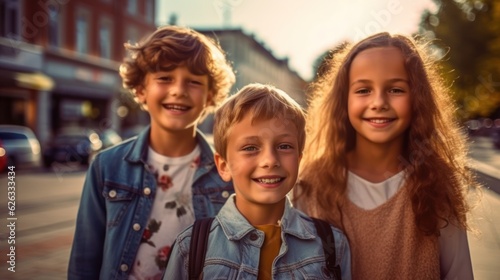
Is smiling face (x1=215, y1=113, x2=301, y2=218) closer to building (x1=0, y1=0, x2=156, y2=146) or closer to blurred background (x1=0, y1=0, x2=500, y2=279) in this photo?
blurred background (x1=0, y1=0, x2=500, y2=279)

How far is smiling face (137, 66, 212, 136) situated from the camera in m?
2.19

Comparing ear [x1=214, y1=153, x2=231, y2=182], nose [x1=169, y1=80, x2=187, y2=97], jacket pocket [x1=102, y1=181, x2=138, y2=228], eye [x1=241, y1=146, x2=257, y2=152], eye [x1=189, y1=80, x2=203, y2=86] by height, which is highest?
eye [x1=189, y1=80, x2=203, y2=86]

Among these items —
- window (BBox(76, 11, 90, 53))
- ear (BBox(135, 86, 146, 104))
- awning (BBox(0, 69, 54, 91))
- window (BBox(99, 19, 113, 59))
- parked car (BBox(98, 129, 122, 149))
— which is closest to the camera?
ear (BBox(135, 86, 146, 104))

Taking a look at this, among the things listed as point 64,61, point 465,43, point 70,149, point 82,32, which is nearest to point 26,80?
point 64,61

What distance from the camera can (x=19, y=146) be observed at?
15.2 metres

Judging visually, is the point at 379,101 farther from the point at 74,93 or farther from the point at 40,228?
the point at 74,93

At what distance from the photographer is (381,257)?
6.45 ft

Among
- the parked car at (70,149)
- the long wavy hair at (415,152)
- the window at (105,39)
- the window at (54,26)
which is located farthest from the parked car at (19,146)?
the long wavy hair at (415,152)

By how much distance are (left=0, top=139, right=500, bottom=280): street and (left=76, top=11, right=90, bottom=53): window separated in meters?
12.9

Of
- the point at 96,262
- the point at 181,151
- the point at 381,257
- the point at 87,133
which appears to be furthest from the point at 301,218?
the point at 87,133

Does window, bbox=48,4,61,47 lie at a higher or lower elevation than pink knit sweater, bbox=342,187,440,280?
→ higher

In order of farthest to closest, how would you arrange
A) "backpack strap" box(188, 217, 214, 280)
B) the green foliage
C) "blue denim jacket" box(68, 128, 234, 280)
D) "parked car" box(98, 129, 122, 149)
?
"parked car" box(98, 129, 122, 149) < the green foliage < "blue denim jacket" box(68, 128, 234, 280) < "backpack strap" box(188, 217, 214, 280)

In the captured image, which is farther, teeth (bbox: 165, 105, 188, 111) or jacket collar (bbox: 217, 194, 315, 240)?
teeth (bbox: 165, 105, 188, 111)

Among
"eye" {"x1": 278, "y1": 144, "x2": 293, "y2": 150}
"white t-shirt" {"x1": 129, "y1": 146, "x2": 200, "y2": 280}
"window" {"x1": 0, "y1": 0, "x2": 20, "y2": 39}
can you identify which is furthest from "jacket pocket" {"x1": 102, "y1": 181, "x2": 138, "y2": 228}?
"window" {"x1": 0, "y1": 0, "x2": 20, "y2": 39}
